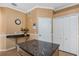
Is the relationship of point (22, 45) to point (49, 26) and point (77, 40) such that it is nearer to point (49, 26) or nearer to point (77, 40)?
point (49, 26)

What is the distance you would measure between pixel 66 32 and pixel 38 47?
56cm

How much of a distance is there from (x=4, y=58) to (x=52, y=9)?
1.14 meters

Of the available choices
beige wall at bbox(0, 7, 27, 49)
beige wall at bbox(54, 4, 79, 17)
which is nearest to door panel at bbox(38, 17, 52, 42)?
beige wall at bbox(54, 4, 79, 17)

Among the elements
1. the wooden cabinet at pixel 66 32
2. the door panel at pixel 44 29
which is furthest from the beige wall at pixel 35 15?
the wooden cabinet at pixel 66 32

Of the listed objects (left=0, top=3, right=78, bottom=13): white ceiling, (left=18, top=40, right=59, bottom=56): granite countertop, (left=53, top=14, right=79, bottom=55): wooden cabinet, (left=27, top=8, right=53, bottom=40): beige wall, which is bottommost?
(left=18, top=40, right=59, bottom=56): granite countertop

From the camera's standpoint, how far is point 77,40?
1.40 metres

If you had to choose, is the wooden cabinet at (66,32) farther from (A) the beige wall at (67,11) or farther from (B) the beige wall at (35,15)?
(B) the beige wall at (35,15)

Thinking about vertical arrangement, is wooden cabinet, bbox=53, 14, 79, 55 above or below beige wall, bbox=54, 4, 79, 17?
below

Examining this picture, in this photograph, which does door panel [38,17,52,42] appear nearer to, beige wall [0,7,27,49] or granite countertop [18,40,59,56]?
granite countertop [18,40,59,56]

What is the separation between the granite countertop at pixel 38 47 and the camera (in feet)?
4.47

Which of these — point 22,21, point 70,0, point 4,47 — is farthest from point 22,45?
point 70,0

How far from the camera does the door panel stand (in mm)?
1460

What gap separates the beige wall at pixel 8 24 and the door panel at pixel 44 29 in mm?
286

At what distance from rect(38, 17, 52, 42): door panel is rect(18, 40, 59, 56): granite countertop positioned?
9 centimetres
